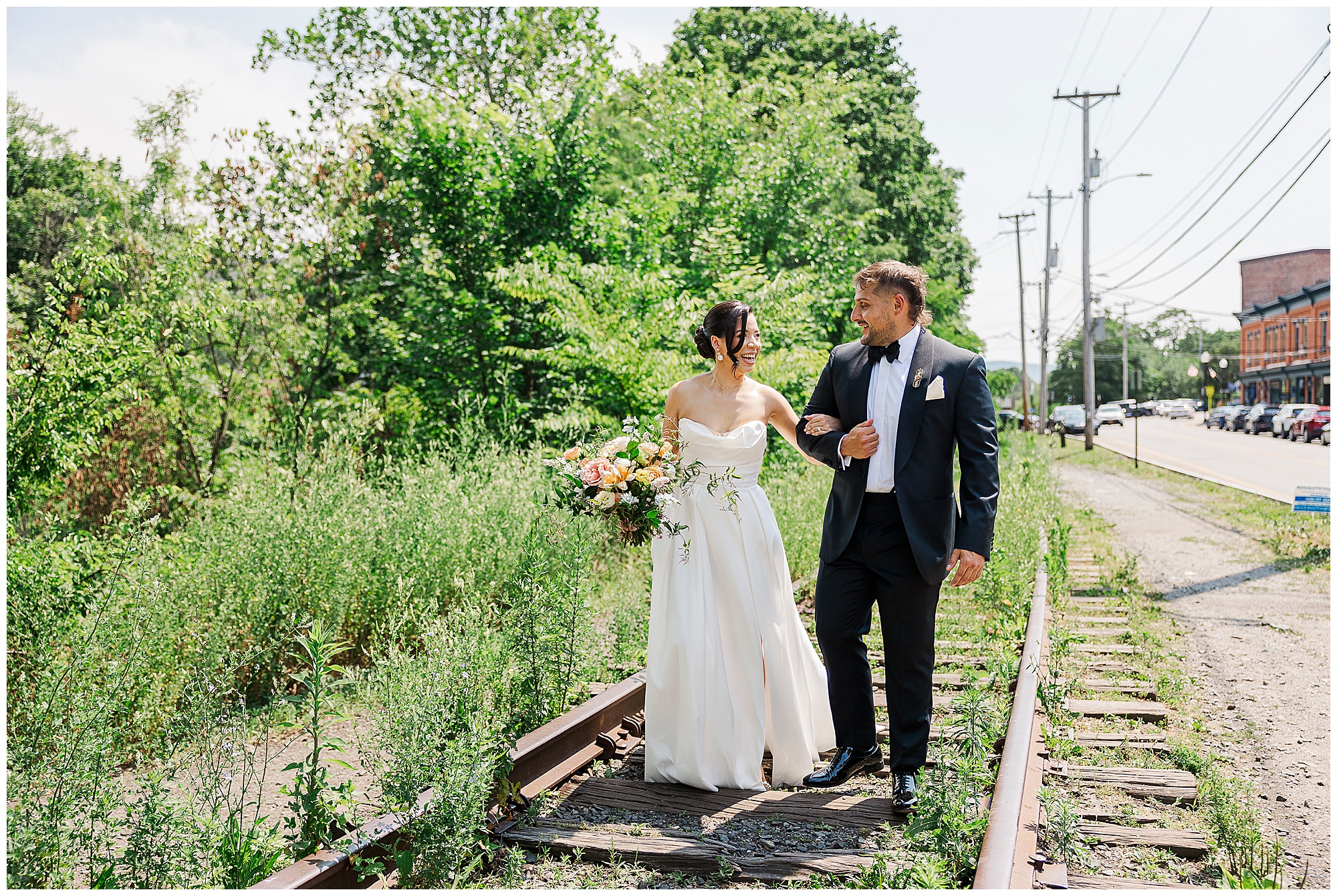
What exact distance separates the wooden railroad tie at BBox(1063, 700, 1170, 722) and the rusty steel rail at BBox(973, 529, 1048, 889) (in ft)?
1.13

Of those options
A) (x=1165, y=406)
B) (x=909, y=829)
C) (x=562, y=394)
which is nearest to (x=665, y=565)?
(x=909, y=829)

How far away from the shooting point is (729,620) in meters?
4.93

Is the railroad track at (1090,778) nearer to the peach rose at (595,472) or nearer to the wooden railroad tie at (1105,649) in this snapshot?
the wooden railroad tie at (1105,649)

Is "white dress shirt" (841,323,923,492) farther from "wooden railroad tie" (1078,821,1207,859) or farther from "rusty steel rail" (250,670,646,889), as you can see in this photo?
"rusty steel rail" (250,670,646,889)

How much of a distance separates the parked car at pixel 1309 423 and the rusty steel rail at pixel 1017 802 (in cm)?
4351

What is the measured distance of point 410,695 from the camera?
15.1ft

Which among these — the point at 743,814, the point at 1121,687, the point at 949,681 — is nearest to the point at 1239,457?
the point at 1121,687

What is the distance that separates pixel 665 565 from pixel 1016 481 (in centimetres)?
1192

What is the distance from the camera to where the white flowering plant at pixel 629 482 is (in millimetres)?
4734

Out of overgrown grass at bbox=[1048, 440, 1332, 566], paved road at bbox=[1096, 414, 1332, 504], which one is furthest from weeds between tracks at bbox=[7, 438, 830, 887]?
paved road at bbox=[1096, 414, 1332, 504]

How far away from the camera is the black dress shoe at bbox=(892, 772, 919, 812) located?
4211mm

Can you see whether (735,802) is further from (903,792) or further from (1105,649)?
(1105,649)

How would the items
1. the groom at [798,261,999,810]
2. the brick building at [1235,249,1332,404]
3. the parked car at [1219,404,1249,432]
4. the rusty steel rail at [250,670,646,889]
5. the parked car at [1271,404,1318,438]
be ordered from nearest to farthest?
1. the rusty steel rail at [250,670,646,889]
2. the groom at [798,261,999,810]
3. the parked car at [1271,404,1318,438]
4. the parked car at [1219,404,1249,432]
5. the brick building at [1235,249,1332,404]

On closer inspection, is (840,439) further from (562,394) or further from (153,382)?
(153,382)
